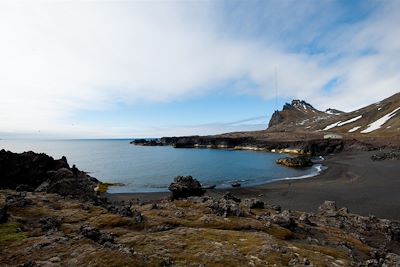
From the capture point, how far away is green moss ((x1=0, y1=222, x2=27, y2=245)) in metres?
18.9

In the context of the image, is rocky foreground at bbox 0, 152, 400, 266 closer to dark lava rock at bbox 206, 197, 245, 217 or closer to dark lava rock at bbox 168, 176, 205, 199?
dark lava rock at bbox 206, 197, 245, 217

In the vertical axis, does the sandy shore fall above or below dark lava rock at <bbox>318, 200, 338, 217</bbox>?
below

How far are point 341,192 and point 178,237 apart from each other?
4661 cm

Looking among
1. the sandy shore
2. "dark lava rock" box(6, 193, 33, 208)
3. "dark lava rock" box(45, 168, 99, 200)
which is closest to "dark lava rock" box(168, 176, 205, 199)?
the sandy shore

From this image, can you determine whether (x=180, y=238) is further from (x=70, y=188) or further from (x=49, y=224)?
(x=70, y=188)

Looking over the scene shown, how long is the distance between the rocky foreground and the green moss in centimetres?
5

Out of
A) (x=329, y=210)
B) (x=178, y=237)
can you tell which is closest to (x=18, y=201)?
(x=178, y=237)

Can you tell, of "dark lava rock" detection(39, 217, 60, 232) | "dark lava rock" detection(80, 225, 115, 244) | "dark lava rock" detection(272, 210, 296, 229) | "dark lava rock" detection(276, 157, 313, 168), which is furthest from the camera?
"dark lava rock" detection(276, 157, 313, 168)

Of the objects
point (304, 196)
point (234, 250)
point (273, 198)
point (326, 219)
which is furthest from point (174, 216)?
point (304, 196)

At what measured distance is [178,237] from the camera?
21750 mm

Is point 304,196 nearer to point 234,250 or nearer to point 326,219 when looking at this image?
point 326,219

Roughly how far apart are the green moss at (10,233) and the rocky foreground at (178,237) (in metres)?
0.05

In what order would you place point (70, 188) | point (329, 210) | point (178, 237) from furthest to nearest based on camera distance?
point (329, 210), point (70, 188), point (178, 237)

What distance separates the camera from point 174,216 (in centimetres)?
2795
